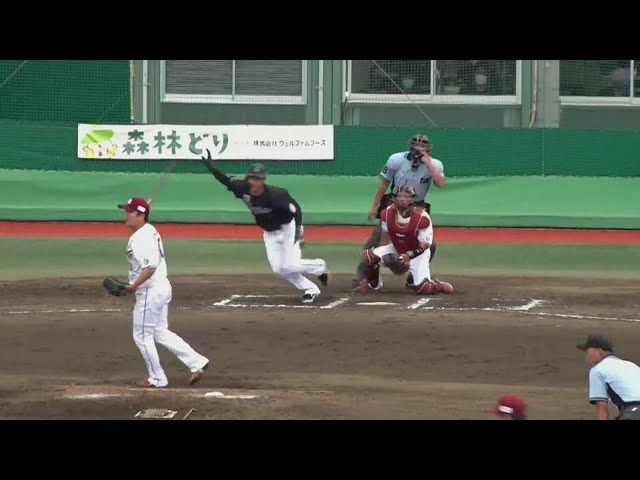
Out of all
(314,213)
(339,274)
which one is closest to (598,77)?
(314,213)

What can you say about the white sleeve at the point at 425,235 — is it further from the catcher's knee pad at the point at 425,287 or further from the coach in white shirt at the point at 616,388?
the coach in white shirt at the point at 616,388

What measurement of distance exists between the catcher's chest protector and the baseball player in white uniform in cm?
545

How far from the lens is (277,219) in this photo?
14.6 meters

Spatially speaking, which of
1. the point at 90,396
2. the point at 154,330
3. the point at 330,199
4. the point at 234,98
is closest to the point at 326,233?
the point at 330,199

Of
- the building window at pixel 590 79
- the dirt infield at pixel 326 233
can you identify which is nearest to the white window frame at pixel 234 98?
the building window at pixel 590 79

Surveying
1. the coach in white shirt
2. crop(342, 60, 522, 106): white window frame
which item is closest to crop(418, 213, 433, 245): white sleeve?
the coach in white shirt

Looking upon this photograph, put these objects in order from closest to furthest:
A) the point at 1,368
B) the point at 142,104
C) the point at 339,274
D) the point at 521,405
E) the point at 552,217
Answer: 1. the point at 521,405
2. the point at 1,368
3. the point at 339,274
4. the point at 552,217
5. the point at 142,104

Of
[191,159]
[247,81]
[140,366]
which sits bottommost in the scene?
[140,366]

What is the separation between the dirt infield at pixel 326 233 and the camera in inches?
846

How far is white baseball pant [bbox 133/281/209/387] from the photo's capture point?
34.2ft

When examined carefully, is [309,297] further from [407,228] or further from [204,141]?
[204,141]

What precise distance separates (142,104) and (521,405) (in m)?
19.5

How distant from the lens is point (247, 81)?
27109mm

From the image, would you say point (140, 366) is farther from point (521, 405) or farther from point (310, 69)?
point (310, 69)
